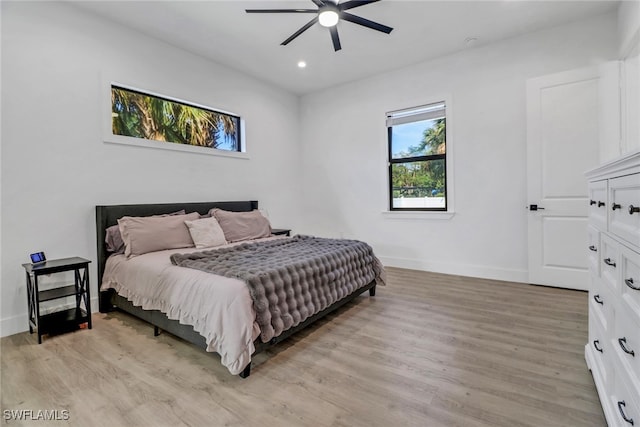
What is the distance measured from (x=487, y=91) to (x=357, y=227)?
2.61 meters

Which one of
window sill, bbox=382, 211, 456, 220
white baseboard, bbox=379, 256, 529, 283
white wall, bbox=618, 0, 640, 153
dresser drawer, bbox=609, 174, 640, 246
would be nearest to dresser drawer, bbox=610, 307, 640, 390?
dresser drawer, bbox=609, 174, 640, 246

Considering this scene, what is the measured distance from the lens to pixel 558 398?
1569mm

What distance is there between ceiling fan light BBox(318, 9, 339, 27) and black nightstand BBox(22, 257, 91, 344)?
9.52 feet

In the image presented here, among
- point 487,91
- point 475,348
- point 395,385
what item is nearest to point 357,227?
point 487,91

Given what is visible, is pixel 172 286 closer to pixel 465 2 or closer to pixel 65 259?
pixel 65 259

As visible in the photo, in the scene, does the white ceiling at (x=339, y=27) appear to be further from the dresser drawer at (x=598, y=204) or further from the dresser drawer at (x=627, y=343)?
the dresser drawer at (x=627, y=343)

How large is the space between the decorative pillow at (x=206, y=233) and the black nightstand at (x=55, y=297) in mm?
933

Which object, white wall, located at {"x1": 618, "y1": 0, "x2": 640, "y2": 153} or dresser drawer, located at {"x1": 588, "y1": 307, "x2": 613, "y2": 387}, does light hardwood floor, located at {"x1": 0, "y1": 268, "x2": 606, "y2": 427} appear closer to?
dresser drawer, located at {"x1": 588, "y1": 307, "x2": 613, "y2": 387}

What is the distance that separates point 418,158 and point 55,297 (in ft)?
14.3

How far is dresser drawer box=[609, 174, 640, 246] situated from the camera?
1022 millimetres

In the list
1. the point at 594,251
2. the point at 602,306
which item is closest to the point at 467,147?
the point at 594,251

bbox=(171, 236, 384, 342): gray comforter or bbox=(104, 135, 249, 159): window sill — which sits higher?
bbox=(104, 135, 249, 159): window sill

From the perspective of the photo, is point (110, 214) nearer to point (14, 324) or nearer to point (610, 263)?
point (14, 324)

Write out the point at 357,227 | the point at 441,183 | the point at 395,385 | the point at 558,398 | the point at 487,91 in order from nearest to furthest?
the point at 558,398 < the point at 395,385 < the point at 487,91 < the point at 441,183 < the point at 357,227
